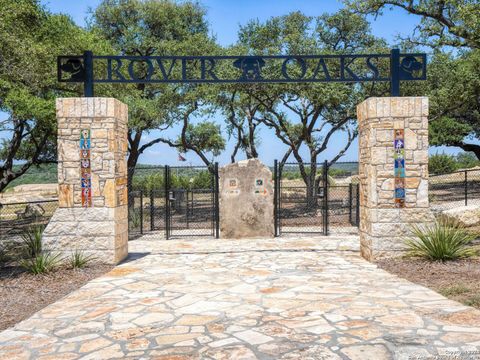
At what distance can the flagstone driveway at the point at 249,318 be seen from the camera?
170 inches

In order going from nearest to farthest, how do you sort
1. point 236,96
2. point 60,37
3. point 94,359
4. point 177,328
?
point 94,359, point 177,328, point 60,37, point 236,96

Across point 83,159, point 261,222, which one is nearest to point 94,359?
point 83,159

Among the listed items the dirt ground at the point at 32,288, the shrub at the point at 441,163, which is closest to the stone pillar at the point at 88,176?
the dirt ground at the point at 32,288

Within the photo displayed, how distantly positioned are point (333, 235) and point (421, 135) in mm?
5413

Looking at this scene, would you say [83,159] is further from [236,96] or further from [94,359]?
[236,96]

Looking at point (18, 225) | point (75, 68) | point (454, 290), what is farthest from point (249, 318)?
point (18, 225)

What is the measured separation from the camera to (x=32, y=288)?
727cm

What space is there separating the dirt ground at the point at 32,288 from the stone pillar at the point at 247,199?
18.1 feet

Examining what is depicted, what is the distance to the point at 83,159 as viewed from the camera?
29.7ft

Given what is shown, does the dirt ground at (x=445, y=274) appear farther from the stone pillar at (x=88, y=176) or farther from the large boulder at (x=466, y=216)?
the large boulder at (x=466, y=216)

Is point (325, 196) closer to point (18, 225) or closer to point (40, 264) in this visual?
point (40, 264)

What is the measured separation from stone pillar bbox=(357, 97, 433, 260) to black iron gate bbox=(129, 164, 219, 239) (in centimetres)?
587

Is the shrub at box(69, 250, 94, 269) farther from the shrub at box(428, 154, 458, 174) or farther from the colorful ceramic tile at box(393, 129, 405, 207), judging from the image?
the shrub at box(428, 154, 458, 174)

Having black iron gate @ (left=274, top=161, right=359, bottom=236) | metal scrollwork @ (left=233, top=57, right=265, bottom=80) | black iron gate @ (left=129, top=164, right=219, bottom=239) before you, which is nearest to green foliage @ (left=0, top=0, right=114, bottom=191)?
black iron gate @ (left=129, top=164, right=219, bottom=239)
